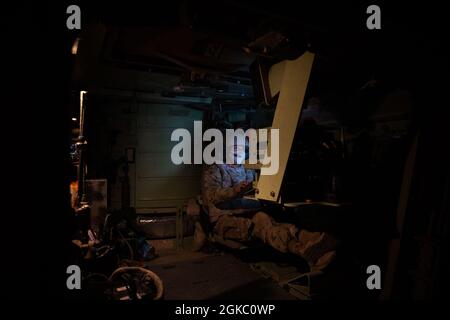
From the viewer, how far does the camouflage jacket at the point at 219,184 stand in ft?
16.8

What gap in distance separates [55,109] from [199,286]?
3.06 m

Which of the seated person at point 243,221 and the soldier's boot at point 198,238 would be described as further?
the soldier's boot at point 198,238

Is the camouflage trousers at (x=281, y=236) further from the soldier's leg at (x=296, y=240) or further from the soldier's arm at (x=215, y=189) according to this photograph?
the soldier's arm at (x=215, y=189)

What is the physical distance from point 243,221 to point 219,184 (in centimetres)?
107

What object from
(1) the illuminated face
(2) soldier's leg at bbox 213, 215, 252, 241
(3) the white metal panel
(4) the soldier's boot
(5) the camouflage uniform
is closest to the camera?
(3) the white metal panel

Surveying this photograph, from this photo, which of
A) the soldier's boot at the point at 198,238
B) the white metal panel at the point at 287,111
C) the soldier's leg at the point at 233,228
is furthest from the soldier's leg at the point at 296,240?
the soldier's boot at the point at 198,238

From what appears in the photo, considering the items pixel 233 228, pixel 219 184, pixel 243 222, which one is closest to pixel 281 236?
pixel 243 222

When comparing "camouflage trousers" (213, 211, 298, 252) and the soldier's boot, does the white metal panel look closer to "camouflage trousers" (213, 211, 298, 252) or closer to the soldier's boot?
"camouflage trousers" (213, 211, 298, 252)

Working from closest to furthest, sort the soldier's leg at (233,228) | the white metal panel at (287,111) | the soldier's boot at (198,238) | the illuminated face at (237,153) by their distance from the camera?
the white metal panel at (287,111) < the soldier's leg at (233,228) < the soldier's boot at (198,238) < the illuminated face at (237,153)

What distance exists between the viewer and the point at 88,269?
123 inches

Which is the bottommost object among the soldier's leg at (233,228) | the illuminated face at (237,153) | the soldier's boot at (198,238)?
the soldier's boot at (198,238)

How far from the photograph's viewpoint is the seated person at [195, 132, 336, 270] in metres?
3.40

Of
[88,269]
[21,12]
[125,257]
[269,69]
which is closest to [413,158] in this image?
[269,69]

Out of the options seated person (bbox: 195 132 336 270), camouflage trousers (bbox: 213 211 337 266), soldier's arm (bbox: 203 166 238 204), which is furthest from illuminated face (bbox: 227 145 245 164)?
camouflage trousers (bbox: 213 211 337 266)
